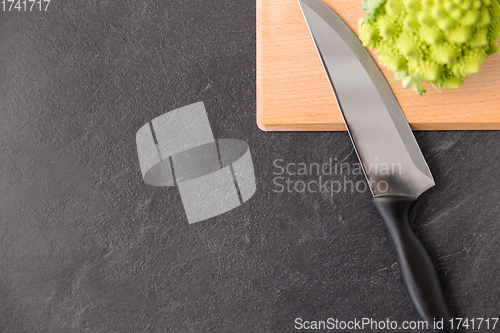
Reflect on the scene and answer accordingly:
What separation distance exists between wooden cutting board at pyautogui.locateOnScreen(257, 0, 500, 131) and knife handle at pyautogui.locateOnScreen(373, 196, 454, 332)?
0.16 meters

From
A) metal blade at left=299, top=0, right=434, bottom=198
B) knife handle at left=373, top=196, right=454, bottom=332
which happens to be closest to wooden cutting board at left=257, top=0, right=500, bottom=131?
metal blade at left=299, top=0, right=434, bottom=198

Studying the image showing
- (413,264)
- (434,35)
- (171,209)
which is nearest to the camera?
(434,35)

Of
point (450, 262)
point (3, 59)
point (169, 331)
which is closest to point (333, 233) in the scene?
point (450, 262)

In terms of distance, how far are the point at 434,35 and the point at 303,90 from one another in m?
0.24

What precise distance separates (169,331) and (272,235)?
29cm

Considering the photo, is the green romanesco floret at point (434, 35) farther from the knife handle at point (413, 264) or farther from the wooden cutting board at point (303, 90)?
the knife handle at point (413, 264)

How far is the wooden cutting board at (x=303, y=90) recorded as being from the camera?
68cm

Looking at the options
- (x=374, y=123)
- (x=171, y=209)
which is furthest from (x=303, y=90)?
(x=171, y=209)

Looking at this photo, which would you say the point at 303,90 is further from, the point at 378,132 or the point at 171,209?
the point at 171,209

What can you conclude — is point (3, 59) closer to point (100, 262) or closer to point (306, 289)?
point (100, 262)

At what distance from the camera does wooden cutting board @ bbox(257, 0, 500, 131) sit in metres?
0.68

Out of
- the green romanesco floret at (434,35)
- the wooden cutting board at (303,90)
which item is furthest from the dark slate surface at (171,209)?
the green romanesco floret at (434,35)

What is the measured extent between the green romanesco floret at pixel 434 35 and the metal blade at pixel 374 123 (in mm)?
74

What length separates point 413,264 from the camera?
651 millimetres
